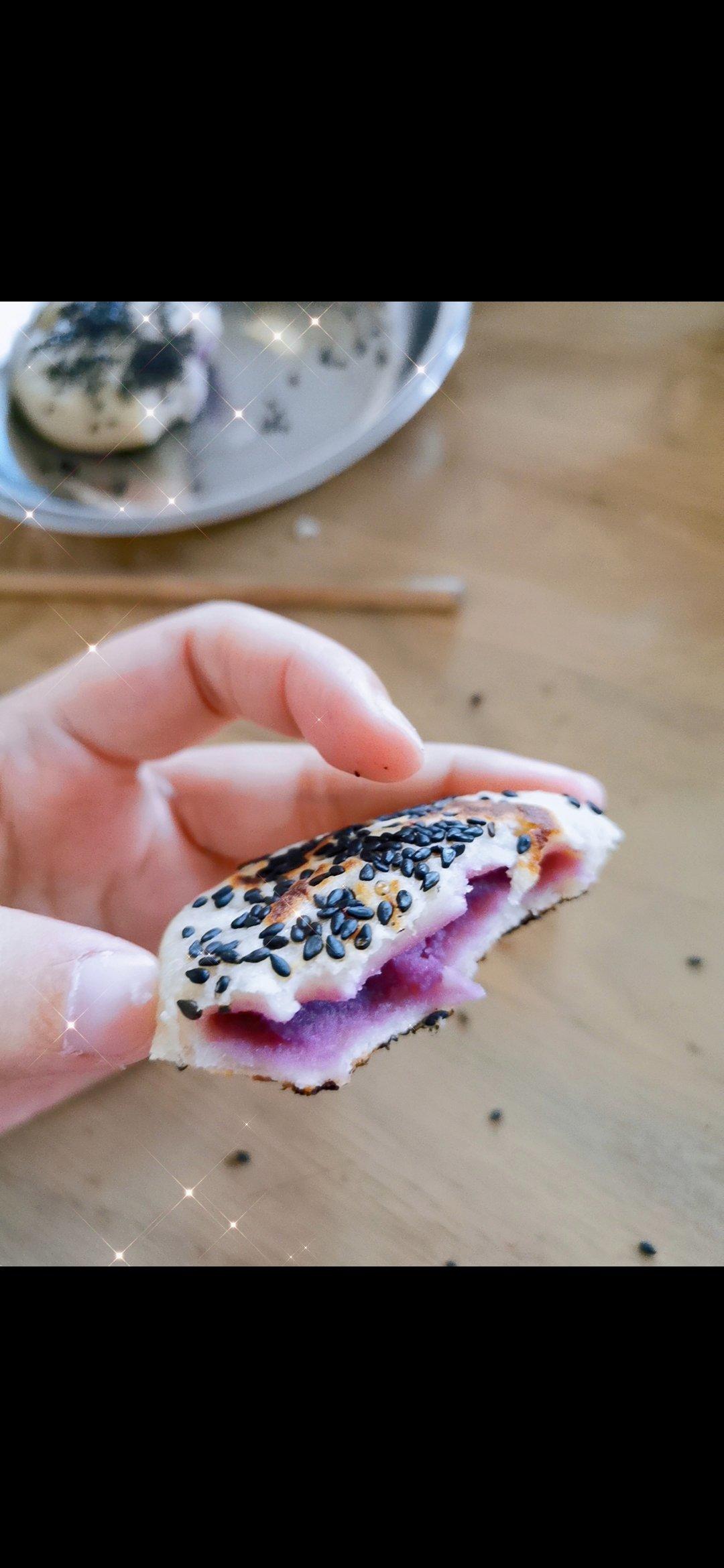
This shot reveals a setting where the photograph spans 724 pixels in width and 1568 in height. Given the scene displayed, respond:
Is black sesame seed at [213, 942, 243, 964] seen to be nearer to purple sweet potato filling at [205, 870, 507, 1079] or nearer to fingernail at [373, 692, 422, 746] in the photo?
purple sweet potato filling at [205, 870, 507, 1079]

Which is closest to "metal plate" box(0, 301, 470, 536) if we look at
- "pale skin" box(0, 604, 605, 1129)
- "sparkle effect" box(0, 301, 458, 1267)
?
"sparkle effect" box(0, 301, 458, 1267)

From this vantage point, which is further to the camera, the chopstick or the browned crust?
the chopstick

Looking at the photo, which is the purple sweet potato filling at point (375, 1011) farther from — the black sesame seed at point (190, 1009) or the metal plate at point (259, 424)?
the metal plate at point (259, 424)

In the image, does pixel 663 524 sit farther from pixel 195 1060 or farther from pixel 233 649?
Result: pixel 195 1060

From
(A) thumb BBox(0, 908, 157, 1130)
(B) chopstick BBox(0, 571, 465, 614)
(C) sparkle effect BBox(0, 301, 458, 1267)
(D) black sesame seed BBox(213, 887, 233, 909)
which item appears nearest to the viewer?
(A) thumb BBox(0, 908, 157, 1130)

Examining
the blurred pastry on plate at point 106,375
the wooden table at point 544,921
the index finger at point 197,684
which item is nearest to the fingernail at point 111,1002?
the index finger at point 197,684

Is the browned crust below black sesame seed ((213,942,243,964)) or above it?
above

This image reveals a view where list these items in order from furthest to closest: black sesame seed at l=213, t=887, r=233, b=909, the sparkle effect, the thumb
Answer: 1. the sparkle effect
2. black sesame seed at l=213, t=887, r=233, b=909
3. the thumb
